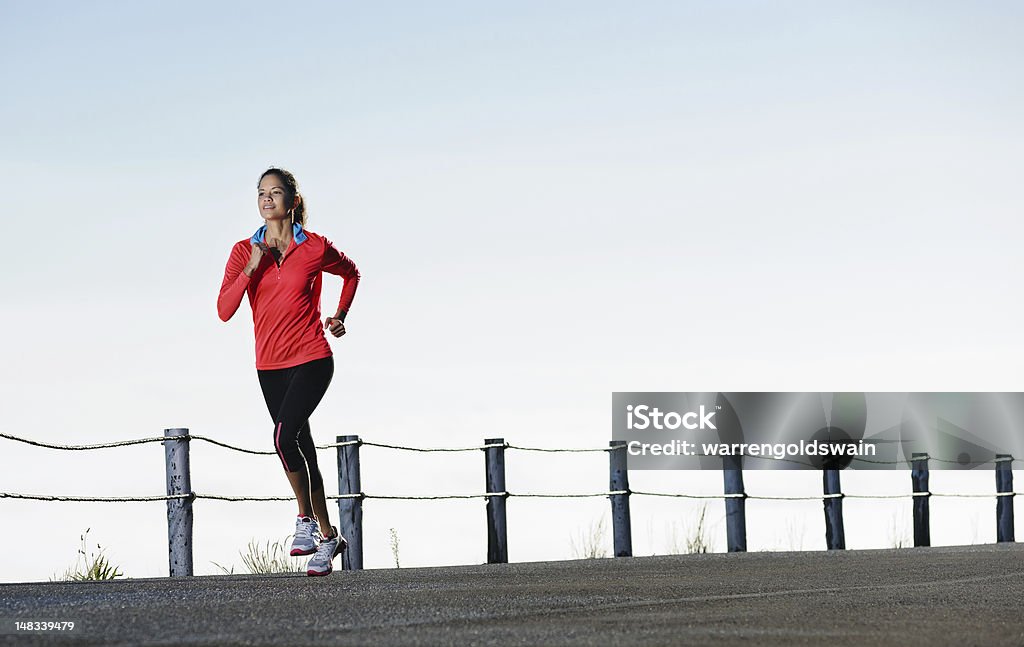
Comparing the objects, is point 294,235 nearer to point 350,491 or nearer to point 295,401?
point 295,401

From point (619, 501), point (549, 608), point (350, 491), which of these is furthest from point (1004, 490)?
point (549, 608)

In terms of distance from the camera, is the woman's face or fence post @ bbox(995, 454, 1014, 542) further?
fence post @ bbox(995, 454, 1014, 542)

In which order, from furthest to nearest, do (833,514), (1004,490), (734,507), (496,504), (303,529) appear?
(1004,490)
(833,514)
(734,507)
(496,504)
(303,529)

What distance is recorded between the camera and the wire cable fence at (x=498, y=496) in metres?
11.0

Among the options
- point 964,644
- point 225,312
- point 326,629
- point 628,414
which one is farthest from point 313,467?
point 628,414

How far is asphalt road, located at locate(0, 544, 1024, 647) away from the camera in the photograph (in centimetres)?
462

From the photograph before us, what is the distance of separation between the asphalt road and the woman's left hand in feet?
4.19

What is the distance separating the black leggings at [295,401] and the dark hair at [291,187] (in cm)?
72

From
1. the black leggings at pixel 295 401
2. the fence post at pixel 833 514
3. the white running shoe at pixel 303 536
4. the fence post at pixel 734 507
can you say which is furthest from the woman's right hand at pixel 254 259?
the fence post at pixel 833 514

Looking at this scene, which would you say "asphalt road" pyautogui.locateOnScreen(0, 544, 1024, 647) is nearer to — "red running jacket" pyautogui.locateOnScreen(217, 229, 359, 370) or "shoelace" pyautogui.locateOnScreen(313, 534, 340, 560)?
"shoelace" pyautogui.locateOnScreen(313, 534, 340, 560)

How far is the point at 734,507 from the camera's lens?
51.7 ft

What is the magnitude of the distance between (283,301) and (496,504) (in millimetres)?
6565

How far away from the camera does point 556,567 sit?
32.3 feet

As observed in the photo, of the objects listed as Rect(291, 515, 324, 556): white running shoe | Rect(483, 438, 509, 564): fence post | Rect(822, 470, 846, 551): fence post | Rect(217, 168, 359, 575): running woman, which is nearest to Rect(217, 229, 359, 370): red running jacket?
Rect(217, 168, 359, 575): running woman
